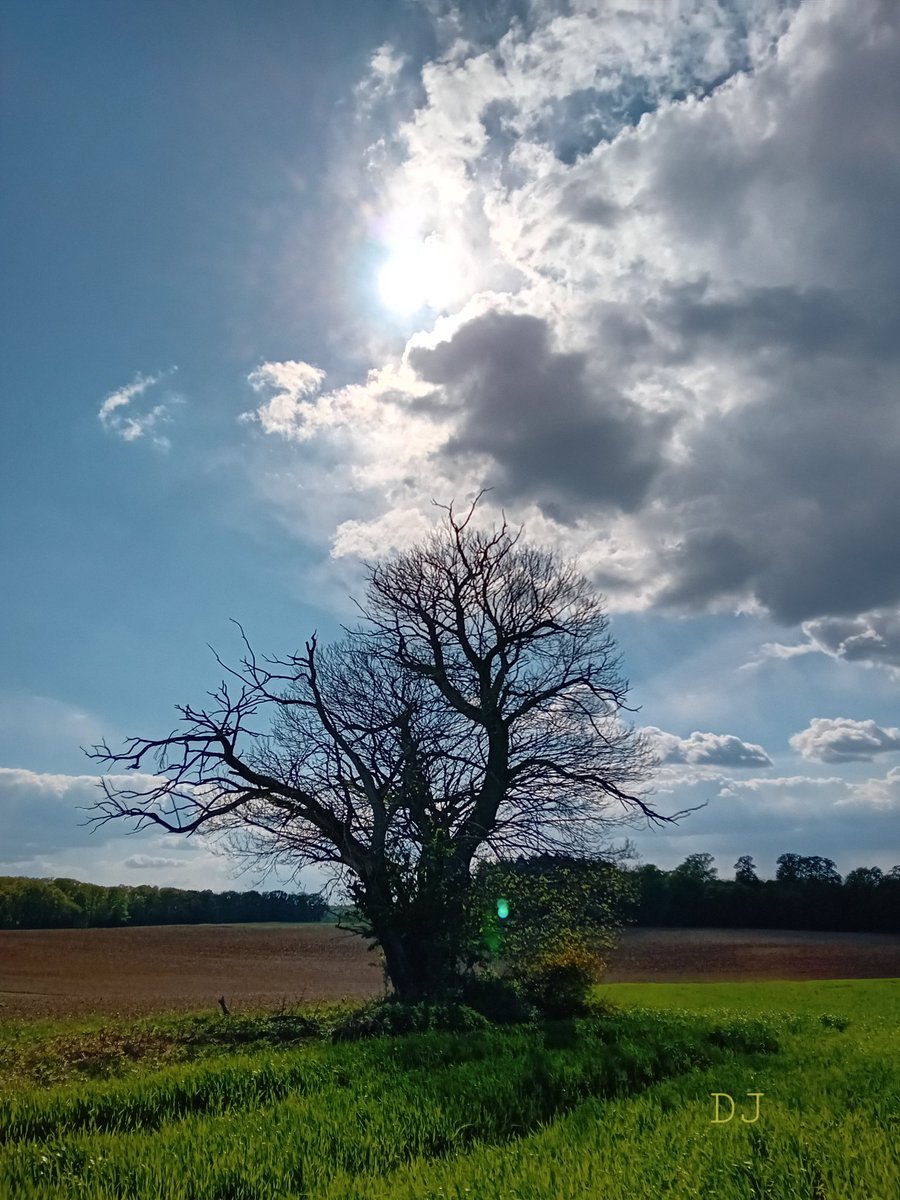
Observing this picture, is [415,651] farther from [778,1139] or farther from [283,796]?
[778,1139]

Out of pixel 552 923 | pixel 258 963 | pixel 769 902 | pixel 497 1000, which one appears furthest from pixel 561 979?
pixel 769 902

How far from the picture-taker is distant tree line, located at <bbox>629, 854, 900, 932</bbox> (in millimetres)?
77062

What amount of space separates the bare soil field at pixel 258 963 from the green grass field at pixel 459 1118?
16.0m

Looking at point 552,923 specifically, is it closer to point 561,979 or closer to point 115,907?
point 561,979

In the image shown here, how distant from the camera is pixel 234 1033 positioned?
1727 cm

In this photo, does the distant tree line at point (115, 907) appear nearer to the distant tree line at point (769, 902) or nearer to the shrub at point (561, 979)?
the distant tree line at point (769, 902)

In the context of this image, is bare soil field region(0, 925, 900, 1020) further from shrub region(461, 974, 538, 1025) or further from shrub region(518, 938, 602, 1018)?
shrub region(518, 938, 602, 1018)

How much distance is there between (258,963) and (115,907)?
113 feet

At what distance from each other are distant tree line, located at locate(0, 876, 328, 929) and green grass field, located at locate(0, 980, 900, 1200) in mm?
66615

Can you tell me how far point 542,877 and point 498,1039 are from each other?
10055 mm

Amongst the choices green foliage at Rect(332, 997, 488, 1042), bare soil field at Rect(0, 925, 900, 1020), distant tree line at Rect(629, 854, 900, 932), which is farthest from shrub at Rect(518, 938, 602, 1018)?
distant tree line at Rect(629, 854, 900, 932)

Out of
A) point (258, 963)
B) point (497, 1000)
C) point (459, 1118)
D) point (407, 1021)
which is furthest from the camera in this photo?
point (258, 963)

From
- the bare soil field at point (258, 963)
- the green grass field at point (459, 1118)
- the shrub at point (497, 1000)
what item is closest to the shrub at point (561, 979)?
the shrub at point (497, 1000)

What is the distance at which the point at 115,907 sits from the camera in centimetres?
8375
